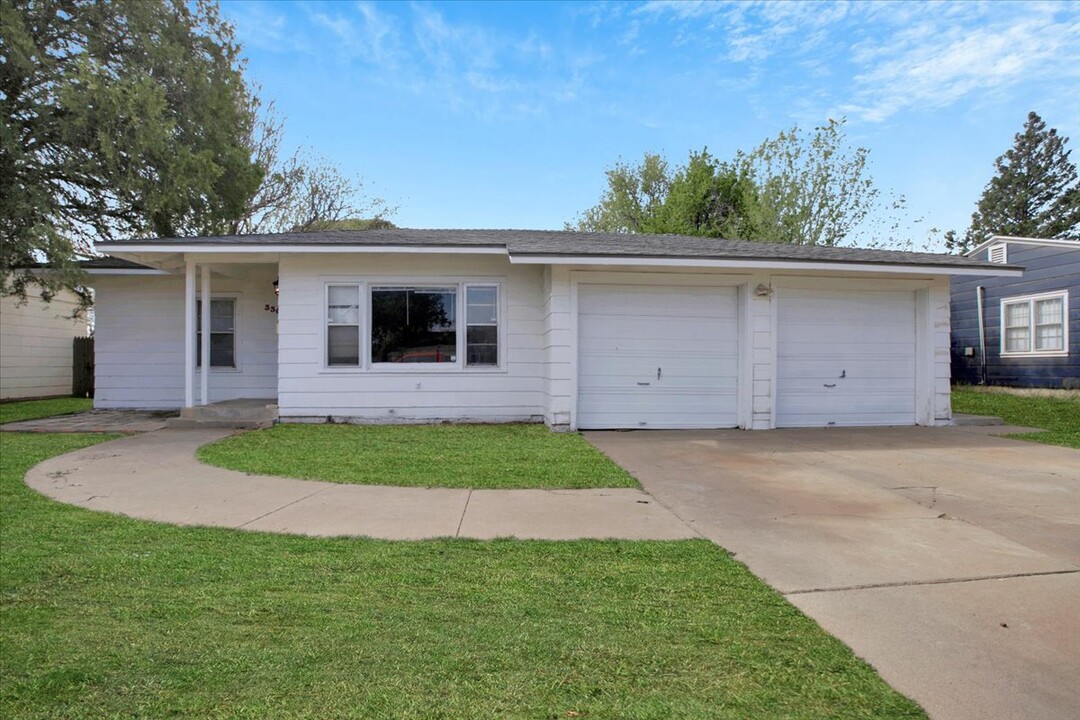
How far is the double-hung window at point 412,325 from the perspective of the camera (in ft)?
35.9

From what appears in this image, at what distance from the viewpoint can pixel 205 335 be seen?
11.3 meters

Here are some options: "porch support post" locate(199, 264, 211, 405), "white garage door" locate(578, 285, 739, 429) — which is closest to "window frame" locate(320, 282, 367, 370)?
"porch support post" locate(199, 264, 211, 405)

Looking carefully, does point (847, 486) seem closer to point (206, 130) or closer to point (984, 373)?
point (984, 373)

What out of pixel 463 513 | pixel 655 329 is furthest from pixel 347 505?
pixel 655 329

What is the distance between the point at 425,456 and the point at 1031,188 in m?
51.7

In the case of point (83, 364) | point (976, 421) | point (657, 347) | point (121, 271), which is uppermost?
point (121, 271)

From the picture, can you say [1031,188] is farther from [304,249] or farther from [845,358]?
[304,249]

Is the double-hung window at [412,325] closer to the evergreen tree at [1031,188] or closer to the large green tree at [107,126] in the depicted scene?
the large green tree at [107,126]

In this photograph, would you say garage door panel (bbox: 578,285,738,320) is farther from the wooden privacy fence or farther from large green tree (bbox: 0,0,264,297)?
the wooden privacy fence

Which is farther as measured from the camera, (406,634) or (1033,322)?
(1033,322)

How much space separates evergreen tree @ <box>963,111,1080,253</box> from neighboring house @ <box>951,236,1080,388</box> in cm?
2956

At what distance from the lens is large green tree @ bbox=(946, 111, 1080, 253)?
4222 centimetres

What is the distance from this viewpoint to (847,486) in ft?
20.6

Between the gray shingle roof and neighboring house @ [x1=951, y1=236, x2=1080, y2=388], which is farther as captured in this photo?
neighboring house @ [x1=951, y1=236, x2=1080, y2=388]
